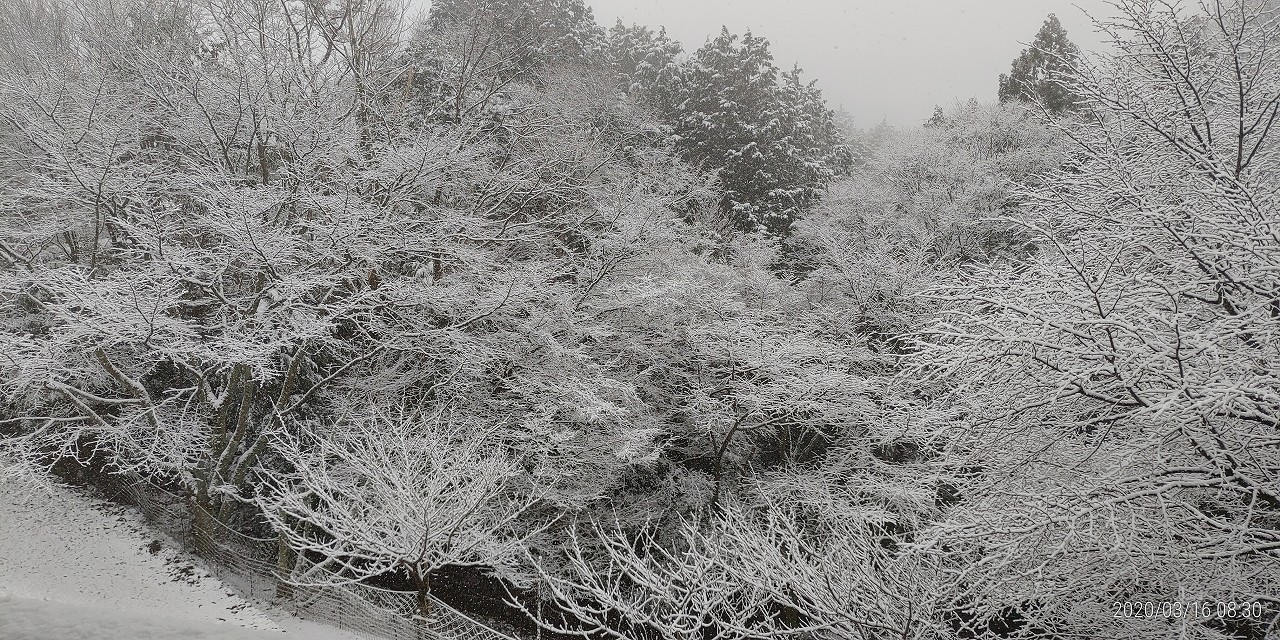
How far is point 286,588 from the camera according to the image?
10.2 m

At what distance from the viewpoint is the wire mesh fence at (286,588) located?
888 centimetres

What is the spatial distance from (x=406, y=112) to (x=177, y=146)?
5.25 m

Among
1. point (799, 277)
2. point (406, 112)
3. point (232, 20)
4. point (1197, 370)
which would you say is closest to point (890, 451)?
point (799, 277)

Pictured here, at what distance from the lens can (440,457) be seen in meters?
10.0

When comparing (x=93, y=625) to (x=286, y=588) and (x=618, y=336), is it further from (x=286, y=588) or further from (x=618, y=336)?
(x=618, y=336)

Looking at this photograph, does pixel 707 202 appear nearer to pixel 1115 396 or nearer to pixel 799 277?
pixel 799 277

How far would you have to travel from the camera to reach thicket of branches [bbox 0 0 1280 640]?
5.33 m

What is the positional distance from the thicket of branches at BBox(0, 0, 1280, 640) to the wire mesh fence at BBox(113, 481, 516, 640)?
0.47m

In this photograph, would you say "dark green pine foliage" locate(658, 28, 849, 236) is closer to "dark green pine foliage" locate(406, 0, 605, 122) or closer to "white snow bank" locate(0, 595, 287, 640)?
"dark green pine foliage" locate(406, 0, 605, 122)

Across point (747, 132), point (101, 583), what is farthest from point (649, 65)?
point (101, 583)

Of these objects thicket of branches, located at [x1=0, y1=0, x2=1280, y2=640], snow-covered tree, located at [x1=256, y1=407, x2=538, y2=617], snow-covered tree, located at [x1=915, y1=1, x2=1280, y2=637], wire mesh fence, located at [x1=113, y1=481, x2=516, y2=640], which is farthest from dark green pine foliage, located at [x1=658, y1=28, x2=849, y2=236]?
wire mesh fence, located at [x1=113, y1=481, x2=516, y2=640]

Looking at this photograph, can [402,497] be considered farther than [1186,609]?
Yes

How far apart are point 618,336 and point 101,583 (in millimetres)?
10751

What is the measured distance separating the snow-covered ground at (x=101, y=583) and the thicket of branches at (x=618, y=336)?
3.77 feet
